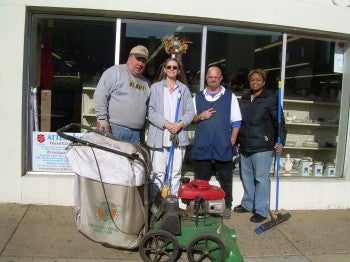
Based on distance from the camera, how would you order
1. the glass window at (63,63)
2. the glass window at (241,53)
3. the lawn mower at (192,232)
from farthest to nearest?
the glass window at (241,53), the glass window at (63,63), the lawn mower at (192,232)

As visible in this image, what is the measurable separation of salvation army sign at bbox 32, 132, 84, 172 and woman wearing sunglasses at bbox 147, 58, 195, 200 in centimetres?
133

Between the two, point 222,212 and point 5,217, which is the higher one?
point 222,212

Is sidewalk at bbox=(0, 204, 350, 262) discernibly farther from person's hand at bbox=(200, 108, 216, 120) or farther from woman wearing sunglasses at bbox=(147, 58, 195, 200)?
person's hand at bbox=(200, 108, 216, 120)

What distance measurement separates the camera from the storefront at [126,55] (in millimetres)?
5586

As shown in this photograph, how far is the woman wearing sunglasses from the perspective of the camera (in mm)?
5066

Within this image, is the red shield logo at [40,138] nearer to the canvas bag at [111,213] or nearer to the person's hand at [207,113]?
the canvas bag at [111,213]

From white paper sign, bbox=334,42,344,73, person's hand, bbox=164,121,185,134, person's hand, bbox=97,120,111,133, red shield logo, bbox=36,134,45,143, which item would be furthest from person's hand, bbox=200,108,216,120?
white paper sign, bbox=334,42,344,73

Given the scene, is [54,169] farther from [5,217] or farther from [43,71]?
[43,71]

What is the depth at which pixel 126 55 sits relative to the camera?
5.95 meters

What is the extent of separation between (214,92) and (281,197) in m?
1.95

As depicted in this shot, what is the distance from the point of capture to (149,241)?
13.7 feet

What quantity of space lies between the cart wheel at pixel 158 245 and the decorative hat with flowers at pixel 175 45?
2.72m

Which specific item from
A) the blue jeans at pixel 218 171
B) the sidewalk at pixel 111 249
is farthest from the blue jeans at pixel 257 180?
the blue jeans at pixel 218 171

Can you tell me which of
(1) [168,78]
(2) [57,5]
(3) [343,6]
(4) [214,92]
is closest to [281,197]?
(4) [214,92]
